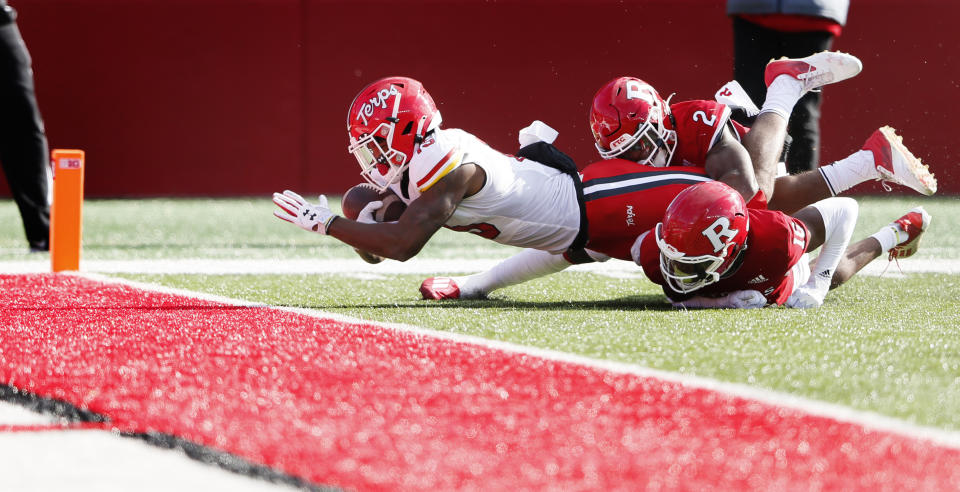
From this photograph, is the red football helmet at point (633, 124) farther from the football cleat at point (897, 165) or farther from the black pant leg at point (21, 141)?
the black pant leg at point (21, 141)

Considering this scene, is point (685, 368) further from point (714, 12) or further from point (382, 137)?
point (714, 12)

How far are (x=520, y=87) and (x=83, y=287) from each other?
8.16 metres

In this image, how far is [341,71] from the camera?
1202 cm

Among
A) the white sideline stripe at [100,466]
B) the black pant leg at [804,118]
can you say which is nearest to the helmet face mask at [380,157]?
the white sideline stripe at [100,466]

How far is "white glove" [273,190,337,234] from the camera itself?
12.7 ft

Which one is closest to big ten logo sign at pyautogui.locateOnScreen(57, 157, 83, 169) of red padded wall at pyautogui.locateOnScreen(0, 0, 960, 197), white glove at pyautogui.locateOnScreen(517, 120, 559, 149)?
white glove at pyautogui.locateOnScreen(517, 120, 559, 149)

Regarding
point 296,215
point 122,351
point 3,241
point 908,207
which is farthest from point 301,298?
point 908,207

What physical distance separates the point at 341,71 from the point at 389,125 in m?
8.30

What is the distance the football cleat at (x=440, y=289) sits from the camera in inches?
170

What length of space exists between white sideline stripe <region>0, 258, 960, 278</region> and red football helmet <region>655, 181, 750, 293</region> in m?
1.49

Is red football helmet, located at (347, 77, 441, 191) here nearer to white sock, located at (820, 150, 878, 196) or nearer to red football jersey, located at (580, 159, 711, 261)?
red football jersey, located at (580, 159, 711, 261)

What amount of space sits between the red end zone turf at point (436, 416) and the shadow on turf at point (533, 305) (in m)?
0.72

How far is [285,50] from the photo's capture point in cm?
1195

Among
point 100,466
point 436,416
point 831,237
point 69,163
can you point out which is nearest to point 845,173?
point 831,237
